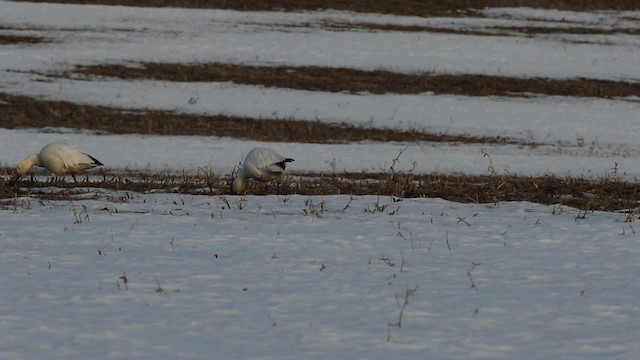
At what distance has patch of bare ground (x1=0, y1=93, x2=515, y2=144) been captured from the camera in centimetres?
2480

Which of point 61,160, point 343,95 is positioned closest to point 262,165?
point 61,160

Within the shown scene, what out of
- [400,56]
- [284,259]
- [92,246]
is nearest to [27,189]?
[92,246]

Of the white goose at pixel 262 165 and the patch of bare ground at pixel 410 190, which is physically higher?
the white goose at pixel 262 165

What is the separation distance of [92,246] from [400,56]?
25543 mm

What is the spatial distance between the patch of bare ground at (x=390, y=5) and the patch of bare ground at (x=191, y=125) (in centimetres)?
1748

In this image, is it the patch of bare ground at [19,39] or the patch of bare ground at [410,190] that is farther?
the patch of bare ground at [19,39]

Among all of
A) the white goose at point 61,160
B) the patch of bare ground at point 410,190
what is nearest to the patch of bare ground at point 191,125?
the patch of bare ground at point 410,190

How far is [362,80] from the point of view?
1259 inches

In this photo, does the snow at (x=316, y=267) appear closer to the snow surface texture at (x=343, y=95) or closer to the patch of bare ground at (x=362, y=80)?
the snow surface texture at (x=343, y=95)

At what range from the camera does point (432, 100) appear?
29.5 meters

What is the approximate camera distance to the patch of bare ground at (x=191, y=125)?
24.8 meters

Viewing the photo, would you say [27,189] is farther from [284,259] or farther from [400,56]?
[400,56]

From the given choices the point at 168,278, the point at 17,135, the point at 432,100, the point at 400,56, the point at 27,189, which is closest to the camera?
the point at 168,278

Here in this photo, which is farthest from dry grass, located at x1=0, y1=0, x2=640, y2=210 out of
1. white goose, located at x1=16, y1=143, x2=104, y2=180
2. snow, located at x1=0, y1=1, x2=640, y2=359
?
snow, located at x1=0, y1=1, x2=640, y2=359
